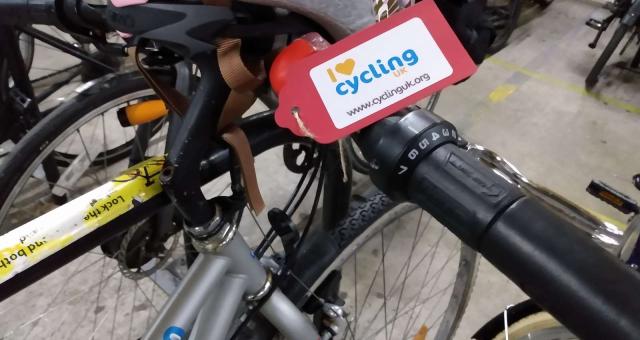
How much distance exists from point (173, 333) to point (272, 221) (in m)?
0.15

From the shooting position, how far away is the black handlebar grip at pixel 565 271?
25 cm

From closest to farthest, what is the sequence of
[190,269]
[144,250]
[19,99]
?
[190,269], [144,250], [19,99]

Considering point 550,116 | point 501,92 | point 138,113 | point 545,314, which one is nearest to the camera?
point 545,314

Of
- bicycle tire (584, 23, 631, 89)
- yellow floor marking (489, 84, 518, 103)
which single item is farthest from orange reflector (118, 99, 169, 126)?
bicycle tire (584, 23, 631, 89)

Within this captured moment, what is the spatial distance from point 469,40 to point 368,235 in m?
0.34

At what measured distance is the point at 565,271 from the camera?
0.86 feet

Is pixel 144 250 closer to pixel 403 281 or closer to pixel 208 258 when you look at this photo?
pixel 208 258

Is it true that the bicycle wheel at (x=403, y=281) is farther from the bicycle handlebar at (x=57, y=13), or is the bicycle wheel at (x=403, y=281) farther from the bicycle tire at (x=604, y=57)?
the bicycle tire at (x=604, y=57)

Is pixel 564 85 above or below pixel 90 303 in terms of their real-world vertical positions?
below

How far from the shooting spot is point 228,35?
327 millimetres

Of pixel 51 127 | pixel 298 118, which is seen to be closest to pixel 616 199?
pixel 298 118

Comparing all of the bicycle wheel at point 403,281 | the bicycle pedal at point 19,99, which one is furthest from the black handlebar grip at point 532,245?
the bicycle pedal at point 19,99

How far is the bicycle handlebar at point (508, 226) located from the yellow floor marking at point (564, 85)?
209 centimetres

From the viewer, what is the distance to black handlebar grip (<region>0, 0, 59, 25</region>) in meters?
0.52
